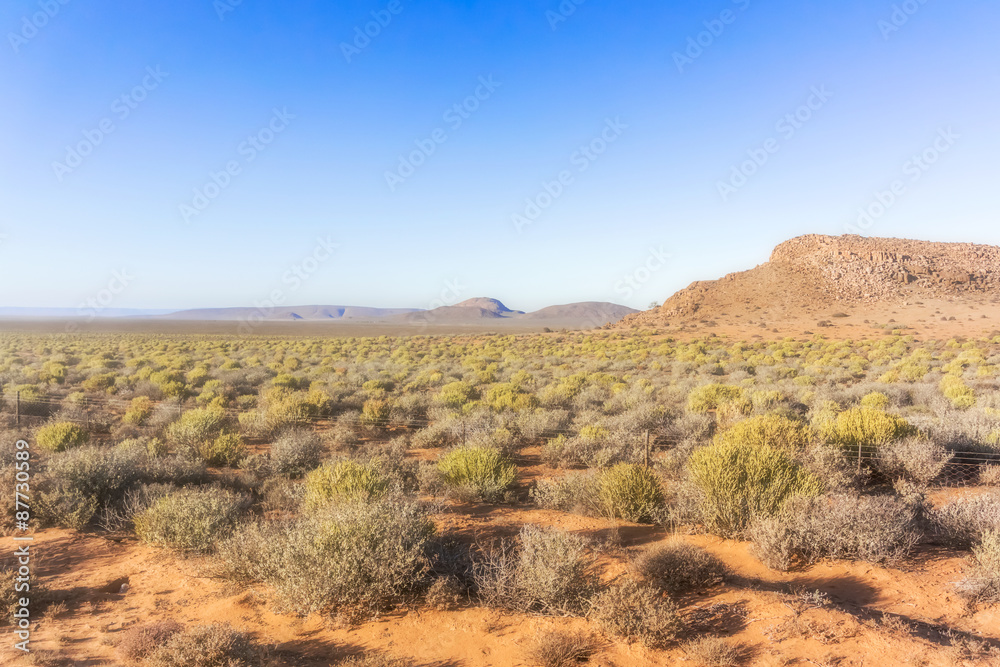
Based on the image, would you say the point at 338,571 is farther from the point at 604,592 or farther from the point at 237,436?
the point at 237,436

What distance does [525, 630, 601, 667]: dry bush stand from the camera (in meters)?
3.86

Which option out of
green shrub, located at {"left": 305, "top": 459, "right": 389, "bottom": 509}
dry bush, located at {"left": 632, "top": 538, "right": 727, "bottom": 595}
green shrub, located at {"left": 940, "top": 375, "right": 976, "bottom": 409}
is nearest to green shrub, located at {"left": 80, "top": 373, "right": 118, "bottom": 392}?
green shrub, located at {"left": 305, "top": 459, "right": 389, "bottom": 509}

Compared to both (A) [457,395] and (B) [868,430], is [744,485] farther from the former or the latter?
(A) [457,395]

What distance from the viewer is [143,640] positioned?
→ 397 cm

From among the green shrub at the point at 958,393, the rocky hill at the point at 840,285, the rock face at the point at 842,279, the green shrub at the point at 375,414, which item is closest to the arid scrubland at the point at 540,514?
the green shrub at the point at 375,414

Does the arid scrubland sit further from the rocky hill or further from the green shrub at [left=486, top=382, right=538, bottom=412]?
the rocky hill

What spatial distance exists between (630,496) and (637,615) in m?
2.59

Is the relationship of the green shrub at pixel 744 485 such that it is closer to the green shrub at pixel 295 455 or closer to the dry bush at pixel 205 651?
the dry bush at pixel 205 651

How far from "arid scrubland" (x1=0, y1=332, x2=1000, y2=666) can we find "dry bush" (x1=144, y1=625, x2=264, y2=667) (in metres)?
0.02

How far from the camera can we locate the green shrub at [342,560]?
14.9 feet

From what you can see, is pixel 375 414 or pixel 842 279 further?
pixel 842 279

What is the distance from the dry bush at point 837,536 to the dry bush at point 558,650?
2.32m

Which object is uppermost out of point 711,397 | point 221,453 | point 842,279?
point 842,279

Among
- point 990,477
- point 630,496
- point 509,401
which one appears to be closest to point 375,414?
point 509,401
